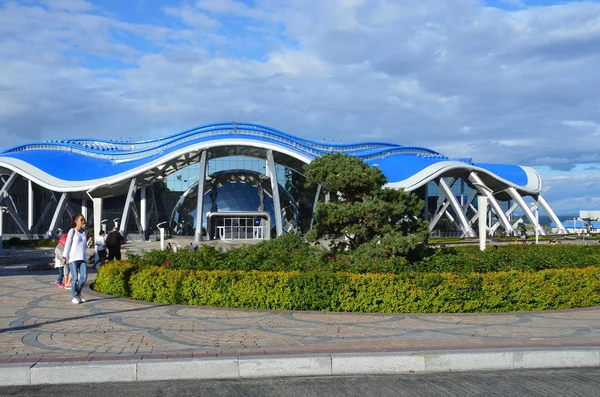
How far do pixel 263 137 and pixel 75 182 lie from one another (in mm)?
19691

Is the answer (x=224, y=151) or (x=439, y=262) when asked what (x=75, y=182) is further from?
(x=439, y=262)

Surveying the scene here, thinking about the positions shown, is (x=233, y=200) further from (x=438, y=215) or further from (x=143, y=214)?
(x=438, y=215)

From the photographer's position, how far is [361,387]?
696 cm

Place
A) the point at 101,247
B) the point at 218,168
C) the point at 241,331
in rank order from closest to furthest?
the point at 241,331 → the point at 101,247 → the point at 218,168

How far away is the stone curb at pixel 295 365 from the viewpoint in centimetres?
712

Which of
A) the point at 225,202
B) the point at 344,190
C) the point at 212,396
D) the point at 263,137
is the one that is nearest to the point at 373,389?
the point at 212,396

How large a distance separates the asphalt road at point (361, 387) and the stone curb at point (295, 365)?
0.12m

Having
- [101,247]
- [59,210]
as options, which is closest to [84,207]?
[59,210]

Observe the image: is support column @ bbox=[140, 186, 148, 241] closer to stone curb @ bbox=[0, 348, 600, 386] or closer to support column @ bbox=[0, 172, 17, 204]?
support column @ bbox=[0, 172, 17, 204]

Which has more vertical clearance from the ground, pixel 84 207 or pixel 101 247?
pixel 84 207

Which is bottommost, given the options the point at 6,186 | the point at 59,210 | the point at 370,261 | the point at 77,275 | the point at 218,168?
the point at 77,275

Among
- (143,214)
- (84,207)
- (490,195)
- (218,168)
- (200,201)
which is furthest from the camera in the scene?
(218,168)

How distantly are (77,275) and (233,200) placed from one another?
5125 cm

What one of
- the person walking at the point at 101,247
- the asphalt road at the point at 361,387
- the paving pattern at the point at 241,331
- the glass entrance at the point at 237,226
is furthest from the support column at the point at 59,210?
the asphalt road at the point at 361,387
